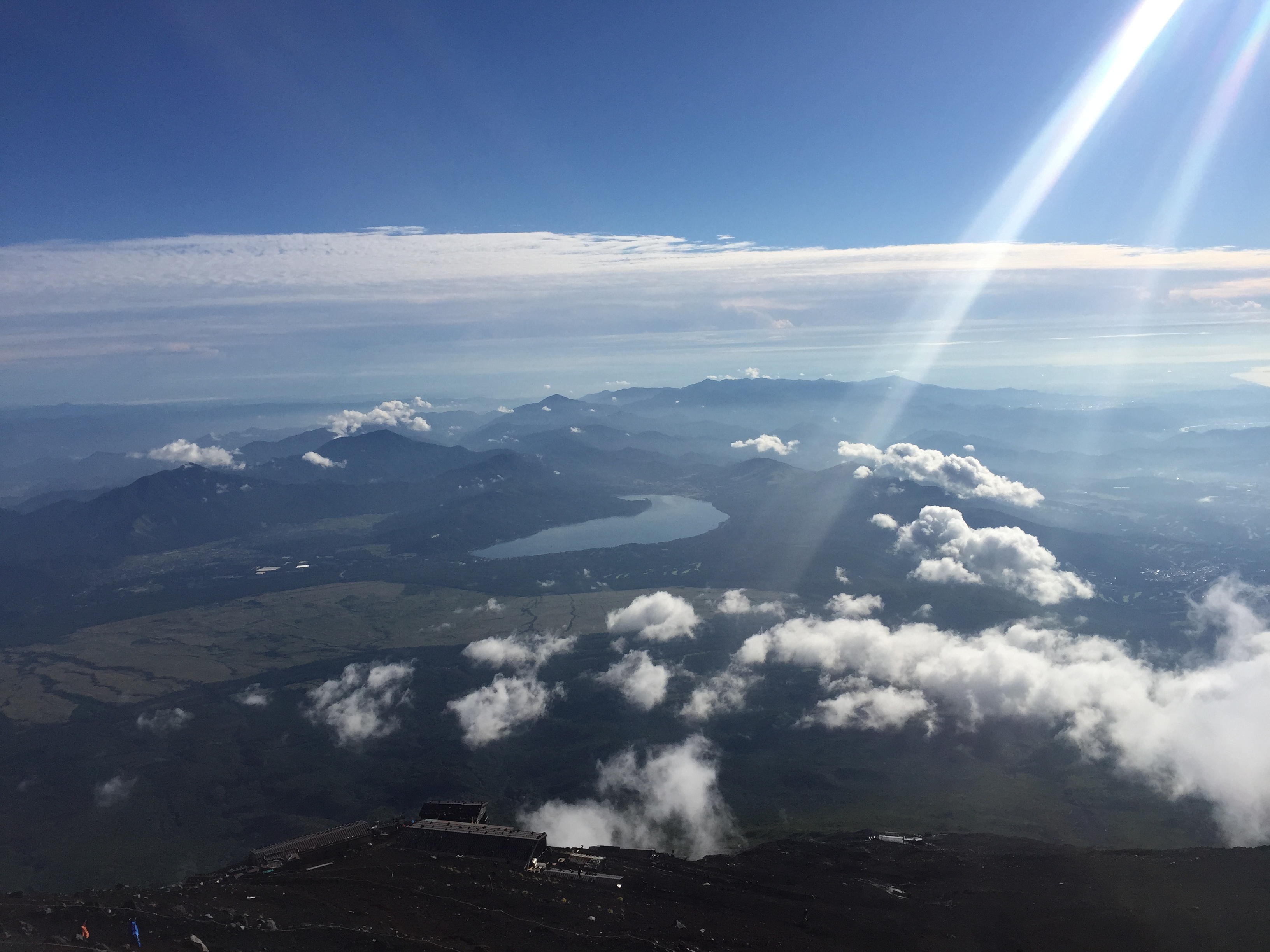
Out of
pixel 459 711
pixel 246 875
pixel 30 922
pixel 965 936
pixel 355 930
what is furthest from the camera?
pixel 459 711

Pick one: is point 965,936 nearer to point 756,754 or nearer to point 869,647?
point 756,754

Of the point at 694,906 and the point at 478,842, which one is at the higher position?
the point at 478,842

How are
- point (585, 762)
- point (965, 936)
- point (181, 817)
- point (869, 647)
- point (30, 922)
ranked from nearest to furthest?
point (30, 922) → point (965, 936) → point (181, 817) → point (585, 762) → point (869, 647)

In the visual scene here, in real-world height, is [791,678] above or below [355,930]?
above

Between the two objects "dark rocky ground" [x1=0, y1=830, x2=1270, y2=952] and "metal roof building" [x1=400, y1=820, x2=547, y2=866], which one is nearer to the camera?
"dark rocky ground" [x1=0, y1=830, x2=1270, y2=952]

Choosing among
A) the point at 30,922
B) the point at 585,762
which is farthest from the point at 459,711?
the point at 30,922

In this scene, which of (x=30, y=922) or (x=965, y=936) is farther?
(x=965, y=936)

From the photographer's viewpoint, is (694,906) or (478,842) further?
(478,842)

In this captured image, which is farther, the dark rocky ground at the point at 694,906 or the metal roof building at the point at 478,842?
the metal roof building at the point at 478,842
